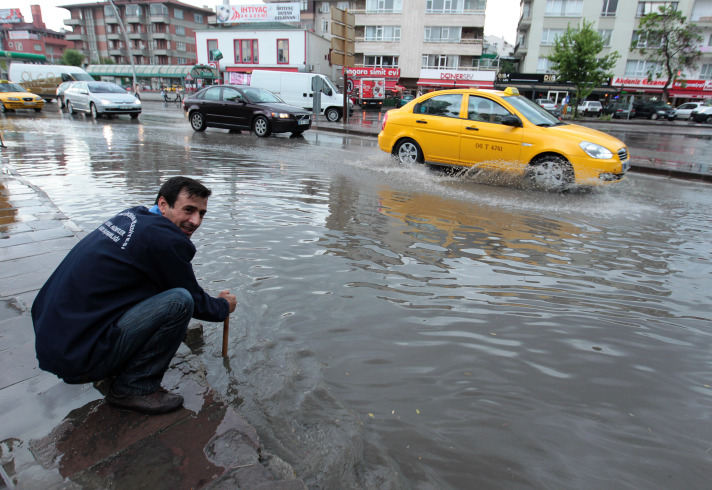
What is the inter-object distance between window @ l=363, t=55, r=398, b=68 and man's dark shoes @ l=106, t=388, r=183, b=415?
184ft

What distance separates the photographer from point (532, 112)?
27.0ft

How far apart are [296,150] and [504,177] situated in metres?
6.05

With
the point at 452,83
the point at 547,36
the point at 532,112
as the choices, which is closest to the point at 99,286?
the point at 532,112

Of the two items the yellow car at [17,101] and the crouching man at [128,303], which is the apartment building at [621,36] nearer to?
the yellow car at [17,101]

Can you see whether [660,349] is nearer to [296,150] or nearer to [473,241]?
[473,241]

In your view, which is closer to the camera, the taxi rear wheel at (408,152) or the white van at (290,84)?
the taxi rear wheel at (408,152)

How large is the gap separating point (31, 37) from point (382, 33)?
82929mm

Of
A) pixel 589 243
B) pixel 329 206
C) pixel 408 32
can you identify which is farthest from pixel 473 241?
pixel 408 32

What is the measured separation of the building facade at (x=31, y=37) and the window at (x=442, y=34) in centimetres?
7968

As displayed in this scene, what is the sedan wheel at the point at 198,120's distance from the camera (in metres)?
15.9

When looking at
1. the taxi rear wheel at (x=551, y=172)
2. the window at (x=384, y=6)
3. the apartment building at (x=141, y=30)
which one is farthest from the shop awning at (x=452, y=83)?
the apartment building at (x=141, y=30)

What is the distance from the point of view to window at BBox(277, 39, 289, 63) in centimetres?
4672

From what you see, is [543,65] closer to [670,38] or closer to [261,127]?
[670,38]

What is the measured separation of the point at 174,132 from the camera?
51.4ft
